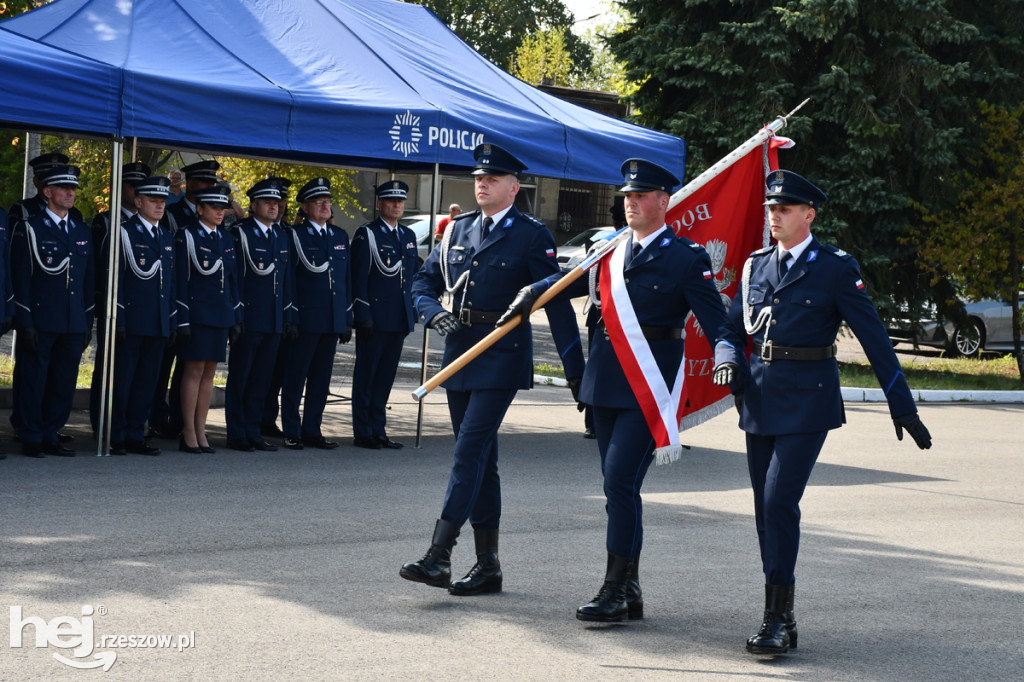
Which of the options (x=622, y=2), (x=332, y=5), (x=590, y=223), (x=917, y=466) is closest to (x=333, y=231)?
(x=332, y=5)

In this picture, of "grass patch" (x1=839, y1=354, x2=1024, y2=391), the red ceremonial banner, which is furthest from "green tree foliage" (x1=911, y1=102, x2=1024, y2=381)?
the red ceremonial banner

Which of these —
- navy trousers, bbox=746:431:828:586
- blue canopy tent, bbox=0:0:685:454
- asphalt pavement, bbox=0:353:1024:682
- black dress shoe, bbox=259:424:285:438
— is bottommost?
asphalt pavement, bbox=0:353:1024:682

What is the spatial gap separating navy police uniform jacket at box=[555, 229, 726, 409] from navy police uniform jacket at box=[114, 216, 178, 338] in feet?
15.4

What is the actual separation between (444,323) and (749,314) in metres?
1.49

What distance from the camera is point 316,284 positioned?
35.6 feet

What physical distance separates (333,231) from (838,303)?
6025 mm

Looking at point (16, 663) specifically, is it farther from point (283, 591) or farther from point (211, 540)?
point (211, 540)

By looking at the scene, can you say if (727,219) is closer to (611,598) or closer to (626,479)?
(626,479)

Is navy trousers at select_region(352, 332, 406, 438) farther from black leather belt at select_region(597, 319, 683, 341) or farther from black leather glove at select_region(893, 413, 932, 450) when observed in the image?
black leather glove at select_region(893, 413, 932, 450)

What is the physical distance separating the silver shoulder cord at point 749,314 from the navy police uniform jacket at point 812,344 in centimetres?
1

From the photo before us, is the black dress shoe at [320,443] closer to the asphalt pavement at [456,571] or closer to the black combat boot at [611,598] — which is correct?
the asphalt pavement at [456,571]

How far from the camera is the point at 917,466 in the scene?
11.4 metres

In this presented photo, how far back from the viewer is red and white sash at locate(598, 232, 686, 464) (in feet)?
19.5

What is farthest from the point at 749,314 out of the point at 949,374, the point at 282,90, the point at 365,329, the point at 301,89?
the point at 949,374
